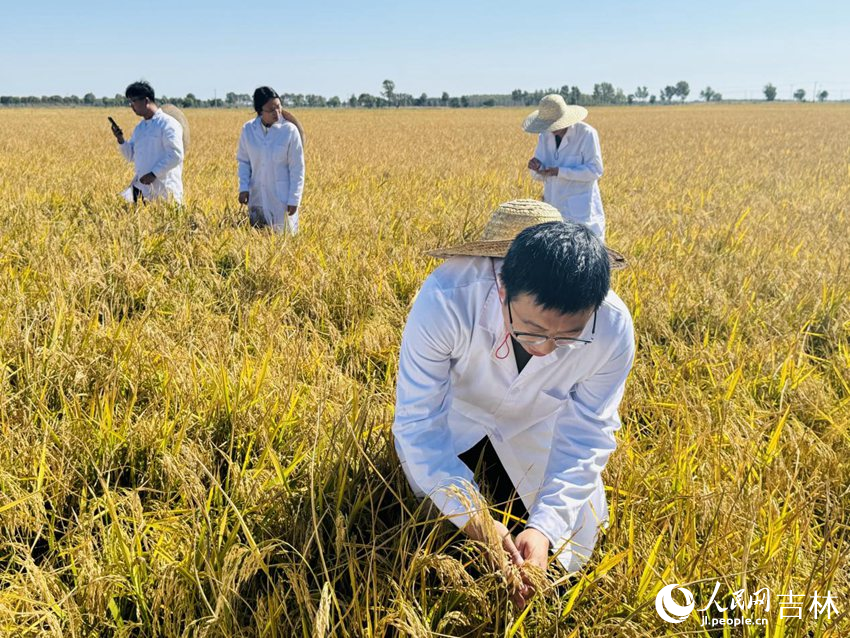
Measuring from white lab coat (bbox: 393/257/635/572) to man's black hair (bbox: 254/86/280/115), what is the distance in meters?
3.81

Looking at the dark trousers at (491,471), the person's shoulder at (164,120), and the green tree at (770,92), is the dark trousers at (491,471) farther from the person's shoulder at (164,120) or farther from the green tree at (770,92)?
the green tree at (770,92)

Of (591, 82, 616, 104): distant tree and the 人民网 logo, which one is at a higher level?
(591, 82, 616, 104): distant tree

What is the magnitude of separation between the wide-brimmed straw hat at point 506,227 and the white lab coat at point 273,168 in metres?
3.65

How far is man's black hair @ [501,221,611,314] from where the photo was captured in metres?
1.31

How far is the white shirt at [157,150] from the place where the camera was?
5.34 m

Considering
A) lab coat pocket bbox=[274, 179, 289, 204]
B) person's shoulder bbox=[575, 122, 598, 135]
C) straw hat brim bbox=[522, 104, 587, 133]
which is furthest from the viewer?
lab coat pocket bbox=[274, 179, 289, 204]

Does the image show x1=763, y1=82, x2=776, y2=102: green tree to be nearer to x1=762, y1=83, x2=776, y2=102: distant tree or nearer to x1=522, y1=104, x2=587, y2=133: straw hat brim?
x1=762, y1=83, x2=776, y2=102: distant tree

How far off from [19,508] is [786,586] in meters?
2.10

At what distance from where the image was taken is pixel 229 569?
Answer: 1544 mm

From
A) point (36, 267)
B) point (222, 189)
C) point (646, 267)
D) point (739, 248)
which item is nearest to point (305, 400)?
point (36, 267)

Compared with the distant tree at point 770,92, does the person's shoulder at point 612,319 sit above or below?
below

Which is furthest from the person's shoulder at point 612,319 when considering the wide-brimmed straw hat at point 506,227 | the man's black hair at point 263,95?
the man's black hair at point 263,95

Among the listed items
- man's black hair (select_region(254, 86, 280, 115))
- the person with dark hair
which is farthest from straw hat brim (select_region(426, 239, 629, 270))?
the person with dark hair

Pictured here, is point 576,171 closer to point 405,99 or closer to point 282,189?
point 282,189
